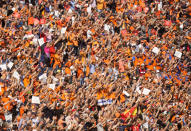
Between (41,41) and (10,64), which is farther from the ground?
(41,41)

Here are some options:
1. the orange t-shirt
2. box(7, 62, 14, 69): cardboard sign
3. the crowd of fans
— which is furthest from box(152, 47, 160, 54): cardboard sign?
the orange t-shirt

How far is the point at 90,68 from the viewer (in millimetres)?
2953

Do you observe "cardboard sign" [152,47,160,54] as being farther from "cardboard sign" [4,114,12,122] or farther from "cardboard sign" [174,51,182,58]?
"cardboard sign" [4,114,12,122]

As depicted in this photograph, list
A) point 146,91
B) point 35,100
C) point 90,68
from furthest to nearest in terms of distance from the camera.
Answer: point 146,91
point 90,68
point 35,100

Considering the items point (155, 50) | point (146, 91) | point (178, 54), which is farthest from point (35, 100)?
point (178, 54)

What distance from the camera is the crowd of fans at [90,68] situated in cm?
249

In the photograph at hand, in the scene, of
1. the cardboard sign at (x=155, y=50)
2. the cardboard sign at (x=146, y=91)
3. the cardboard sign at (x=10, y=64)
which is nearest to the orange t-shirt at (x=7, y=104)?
the cardboard sign at (x=10, y=64)

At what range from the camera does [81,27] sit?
10.1 ft

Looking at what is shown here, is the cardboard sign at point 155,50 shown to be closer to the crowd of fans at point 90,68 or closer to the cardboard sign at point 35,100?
the crowd of fans at point 90,68

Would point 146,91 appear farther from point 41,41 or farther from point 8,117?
point 8,117

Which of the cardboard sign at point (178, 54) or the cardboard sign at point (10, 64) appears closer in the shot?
the cardboard sign at point (10, 64)

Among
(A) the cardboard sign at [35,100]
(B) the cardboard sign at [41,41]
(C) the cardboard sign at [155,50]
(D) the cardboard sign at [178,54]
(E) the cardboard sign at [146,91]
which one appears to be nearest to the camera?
(A) the cardboard sign at [35,100]

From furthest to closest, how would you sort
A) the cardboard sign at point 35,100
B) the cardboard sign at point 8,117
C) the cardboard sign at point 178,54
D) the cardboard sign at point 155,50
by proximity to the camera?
the cardboard sign at point 178,54 → the cardboard sign at point 155,50 → the cardboard sign at point 35,100 → the cardboard sign at point 8,117

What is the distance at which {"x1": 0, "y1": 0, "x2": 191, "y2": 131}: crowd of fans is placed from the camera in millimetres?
2492
